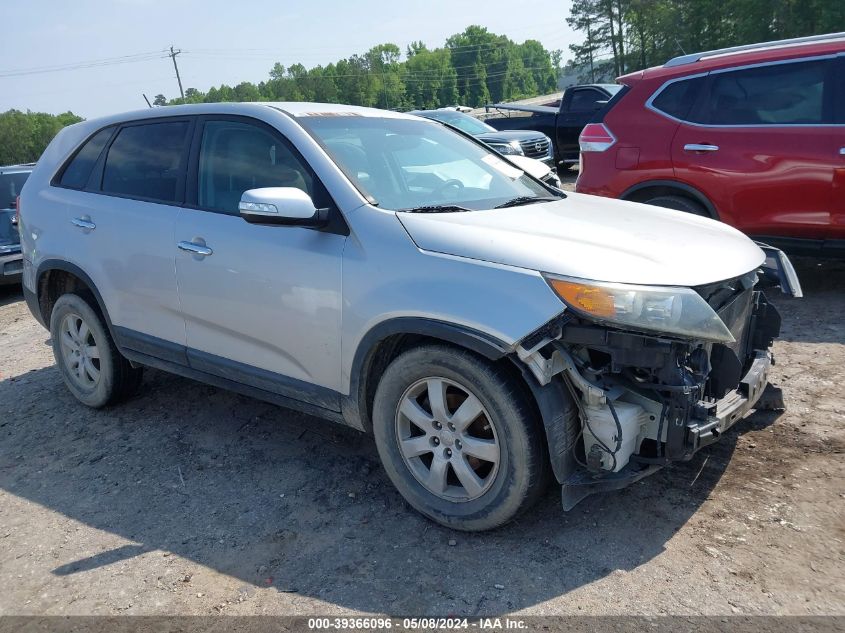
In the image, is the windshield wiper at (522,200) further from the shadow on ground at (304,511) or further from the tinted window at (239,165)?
the shadow on ground at (304,511)

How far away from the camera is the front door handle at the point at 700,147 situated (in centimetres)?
576

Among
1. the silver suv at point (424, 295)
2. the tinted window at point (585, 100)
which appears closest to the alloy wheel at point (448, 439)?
the silver suv at point (424, 295)

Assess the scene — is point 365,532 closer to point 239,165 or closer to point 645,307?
point 645,307

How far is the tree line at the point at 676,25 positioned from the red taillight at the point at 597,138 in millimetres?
14937

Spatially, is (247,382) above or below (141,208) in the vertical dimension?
below

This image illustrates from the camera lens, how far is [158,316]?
13.3 feet

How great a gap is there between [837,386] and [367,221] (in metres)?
3.01

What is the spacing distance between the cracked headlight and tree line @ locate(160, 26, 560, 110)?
125800mm

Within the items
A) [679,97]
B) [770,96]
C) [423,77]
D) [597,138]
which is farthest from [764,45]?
[423,77]

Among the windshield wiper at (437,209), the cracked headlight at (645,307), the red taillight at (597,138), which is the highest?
the red taillight at (597,138)

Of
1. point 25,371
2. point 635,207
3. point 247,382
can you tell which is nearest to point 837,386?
point 635,207

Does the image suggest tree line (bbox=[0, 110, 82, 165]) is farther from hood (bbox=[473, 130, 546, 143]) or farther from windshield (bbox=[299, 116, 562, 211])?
windshield (bbox=[299, 116, 562, 211])

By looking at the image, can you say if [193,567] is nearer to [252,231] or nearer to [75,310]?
[252,231]

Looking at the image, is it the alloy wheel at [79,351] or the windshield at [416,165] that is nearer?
the windshield at [416,165]
